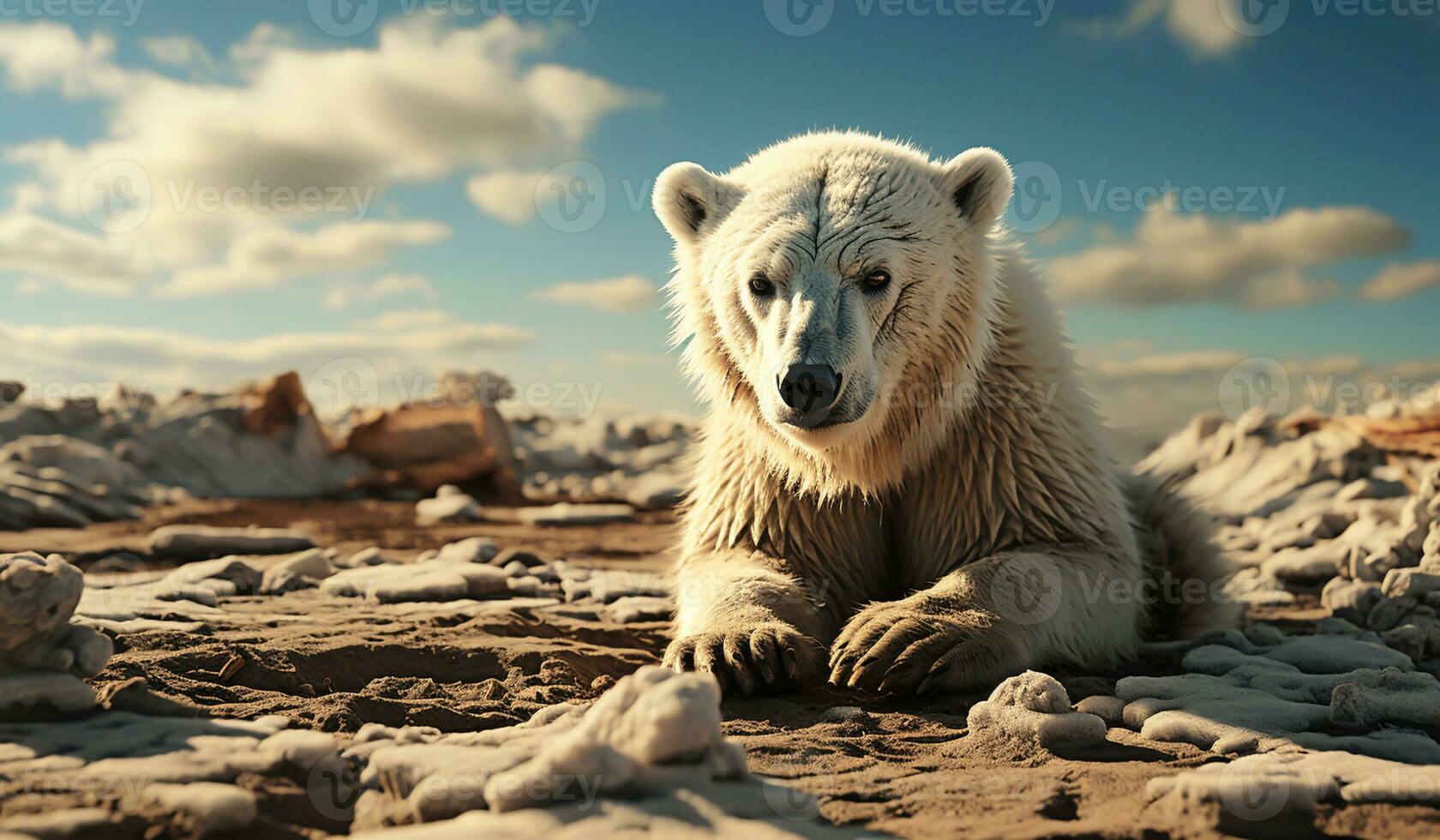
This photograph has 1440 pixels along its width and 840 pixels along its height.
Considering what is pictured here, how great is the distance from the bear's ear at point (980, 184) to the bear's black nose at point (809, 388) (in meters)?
1.29

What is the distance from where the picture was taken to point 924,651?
3252 millimetres

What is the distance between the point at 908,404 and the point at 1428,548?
3205 millimetres

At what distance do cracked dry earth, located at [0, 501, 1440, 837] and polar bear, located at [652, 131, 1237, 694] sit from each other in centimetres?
27

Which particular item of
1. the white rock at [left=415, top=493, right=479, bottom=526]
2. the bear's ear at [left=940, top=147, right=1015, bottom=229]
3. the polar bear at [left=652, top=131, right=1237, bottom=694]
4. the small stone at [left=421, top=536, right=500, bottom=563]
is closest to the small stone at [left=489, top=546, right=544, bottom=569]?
the small stone at [left=421, top=536, right=500, bottom=563]

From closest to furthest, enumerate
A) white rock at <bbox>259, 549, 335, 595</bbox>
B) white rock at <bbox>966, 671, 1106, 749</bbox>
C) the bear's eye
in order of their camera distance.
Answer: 1. white rock at <bbox>966, 671, 1106, 749</bbox>
2. the bear's eye
3. white rock at <bbox>259, 549, 335, 595</bbox>

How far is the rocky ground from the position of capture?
1824 mm

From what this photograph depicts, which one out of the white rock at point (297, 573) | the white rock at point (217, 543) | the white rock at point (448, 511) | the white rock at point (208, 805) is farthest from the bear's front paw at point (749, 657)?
the white rock at point (448, 511)

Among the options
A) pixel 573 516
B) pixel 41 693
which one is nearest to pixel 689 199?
pixel 41 693

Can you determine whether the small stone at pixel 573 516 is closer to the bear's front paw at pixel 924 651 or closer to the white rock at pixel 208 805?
the bear's front paw at pixel 924 651

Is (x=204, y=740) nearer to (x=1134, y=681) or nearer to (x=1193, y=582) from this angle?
(x=1134, y=681)

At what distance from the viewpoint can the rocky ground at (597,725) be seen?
1824mm

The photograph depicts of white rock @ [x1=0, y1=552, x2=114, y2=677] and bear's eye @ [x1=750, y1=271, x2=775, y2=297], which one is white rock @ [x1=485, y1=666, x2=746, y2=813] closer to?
white rock @ [x1=0, y1=552, x2=114, y2=677]

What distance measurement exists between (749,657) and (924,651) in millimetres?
581

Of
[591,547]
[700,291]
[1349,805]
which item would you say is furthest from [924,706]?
[591,547]
